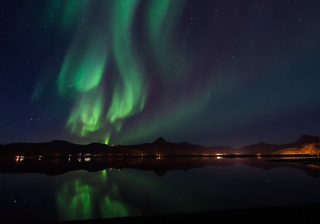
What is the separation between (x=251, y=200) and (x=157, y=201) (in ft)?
29.2

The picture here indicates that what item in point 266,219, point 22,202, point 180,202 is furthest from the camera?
point 22,202

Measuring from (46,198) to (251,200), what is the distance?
21.1 m

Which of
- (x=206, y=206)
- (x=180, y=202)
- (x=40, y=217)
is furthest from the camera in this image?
(x=180, y=202)

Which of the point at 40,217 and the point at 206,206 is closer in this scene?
the point at 40,217

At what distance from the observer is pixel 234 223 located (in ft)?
38.0

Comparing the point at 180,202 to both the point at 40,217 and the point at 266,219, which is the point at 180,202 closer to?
the point at 266,219

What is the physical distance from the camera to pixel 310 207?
48.1 ft

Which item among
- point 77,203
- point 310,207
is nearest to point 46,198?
point 77,203

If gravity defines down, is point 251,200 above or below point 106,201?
below

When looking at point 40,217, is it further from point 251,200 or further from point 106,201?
point 251,200

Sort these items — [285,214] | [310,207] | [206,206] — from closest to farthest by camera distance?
[285,214] < [310,207] < [206,206]

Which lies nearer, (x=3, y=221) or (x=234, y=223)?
(x=234, y=223)

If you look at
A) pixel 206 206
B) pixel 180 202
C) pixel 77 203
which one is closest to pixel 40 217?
pixel 77 203

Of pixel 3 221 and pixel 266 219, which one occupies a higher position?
pixel 3 221
